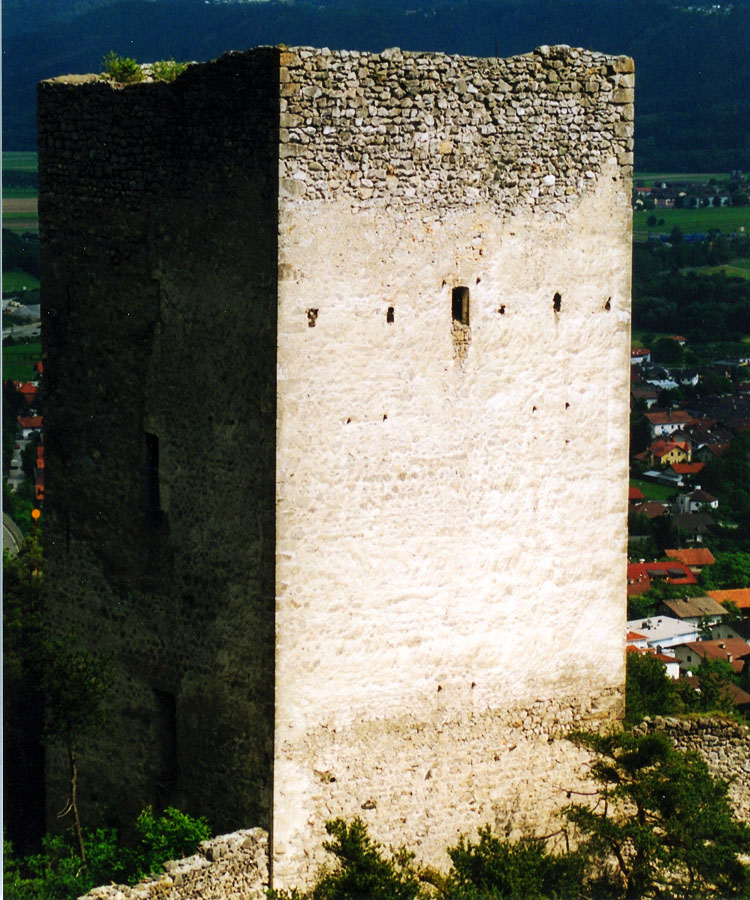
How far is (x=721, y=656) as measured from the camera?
1855 inches

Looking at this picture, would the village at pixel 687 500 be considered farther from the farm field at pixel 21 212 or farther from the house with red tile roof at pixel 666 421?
the farm field at pixel 21 212

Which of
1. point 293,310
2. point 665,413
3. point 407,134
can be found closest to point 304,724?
point 293,310

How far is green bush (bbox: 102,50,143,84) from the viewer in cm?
1368

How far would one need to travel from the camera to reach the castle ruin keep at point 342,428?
12453 mm

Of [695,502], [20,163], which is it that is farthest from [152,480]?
[695,502]

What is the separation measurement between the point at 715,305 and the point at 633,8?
15282 mm

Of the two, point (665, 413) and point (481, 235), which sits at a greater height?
point (481, 235)

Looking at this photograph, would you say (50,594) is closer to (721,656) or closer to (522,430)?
(522,430)

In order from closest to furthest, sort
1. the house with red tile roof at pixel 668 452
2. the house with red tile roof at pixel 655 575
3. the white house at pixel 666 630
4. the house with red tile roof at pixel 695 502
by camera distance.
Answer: the white house at pixel 666 630 < the house with red tile roof at pixel 655 575 < the house with red tile roof at pixel 695 502 < the house with red tile roof at pixel 668 452

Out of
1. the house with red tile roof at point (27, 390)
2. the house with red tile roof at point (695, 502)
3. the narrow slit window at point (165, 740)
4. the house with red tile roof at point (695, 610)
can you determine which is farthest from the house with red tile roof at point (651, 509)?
the narrow slit window at point (165, 740)

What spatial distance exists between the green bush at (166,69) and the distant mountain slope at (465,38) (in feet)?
7.55

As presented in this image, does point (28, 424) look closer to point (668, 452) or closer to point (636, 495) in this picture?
point (636, 495)

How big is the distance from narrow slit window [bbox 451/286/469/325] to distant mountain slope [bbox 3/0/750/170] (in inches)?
73.5

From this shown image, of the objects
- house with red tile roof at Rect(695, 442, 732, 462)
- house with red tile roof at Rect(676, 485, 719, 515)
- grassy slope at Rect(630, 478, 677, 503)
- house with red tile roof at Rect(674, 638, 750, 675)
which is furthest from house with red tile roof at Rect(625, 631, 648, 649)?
house with red tile roof at Rect(695, 442, 732, 462)
